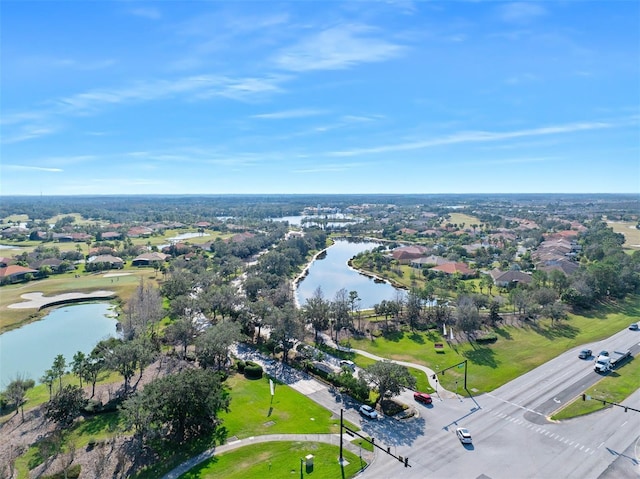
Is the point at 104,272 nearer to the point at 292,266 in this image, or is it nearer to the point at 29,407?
the point at 292,266

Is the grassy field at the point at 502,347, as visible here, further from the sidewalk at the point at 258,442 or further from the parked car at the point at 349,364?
the sidewalk at the point at 258,442

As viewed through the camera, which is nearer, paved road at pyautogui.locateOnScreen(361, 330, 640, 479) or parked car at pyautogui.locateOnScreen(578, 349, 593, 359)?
paved road at pyautogui.locateOnScreen(361, 330, 640, 479)

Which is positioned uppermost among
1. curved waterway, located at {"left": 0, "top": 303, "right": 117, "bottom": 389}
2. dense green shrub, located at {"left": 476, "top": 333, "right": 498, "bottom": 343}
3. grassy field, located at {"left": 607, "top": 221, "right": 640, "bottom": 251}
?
grassy field, located at {"left": 607, "top": 221, "right": 640, "bottom": 251}

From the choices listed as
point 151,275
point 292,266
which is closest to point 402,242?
point 292,266

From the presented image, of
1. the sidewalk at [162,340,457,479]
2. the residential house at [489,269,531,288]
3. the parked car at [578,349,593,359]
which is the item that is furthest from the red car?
the residential house at [489,269,531,288]

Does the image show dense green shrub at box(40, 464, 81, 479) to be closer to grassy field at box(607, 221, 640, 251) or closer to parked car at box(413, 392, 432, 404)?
parked car at box(413, 392, 432, 404)

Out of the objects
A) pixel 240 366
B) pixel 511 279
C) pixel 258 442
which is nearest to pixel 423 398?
pixel 258 442
